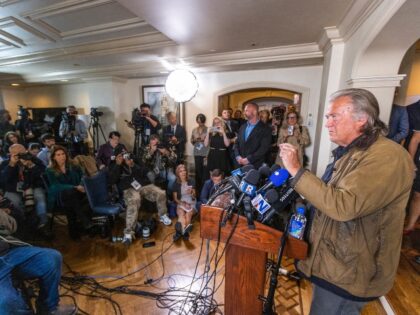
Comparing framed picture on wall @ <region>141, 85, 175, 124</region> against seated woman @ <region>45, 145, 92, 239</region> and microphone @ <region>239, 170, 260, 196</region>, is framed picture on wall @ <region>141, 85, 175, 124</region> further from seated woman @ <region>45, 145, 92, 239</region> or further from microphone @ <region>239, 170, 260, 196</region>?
microphone @ <region>239, 170, 260, 196</region>

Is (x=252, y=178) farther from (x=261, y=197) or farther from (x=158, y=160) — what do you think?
(x=158, y=160)

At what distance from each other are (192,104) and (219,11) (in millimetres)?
2420

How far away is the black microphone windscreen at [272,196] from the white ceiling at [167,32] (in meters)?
1.60

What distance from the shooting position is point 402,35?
144 centimetres

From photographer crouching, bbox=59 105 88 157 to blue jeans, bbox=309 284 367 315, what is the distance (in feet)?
16.8

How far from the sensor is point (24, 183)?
2498 mm

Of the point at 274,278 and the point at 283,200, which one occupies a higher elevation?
the point at 283,200

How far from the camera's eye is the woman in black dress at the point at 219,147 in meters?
3.27

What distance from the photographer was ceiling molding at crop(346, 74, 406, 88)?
5.49 feet

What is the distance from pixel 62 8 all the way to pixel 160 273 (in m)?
2.81

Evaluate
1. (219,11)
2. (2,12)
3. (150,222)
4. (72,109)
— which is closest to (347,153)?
(219,11)

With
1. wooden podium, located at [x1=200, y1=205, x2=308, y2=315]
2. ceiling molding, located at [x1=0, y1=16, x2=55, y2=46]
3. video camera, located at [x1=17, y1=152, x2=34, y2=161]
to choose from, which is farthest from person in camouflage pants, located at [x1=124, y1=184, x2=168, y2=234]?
ceiling molding, located at [x1=0, y1=16, x2=55, y2=46]

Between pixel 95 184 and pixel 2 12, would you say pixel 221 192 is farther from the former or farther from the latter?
pixel 2 12

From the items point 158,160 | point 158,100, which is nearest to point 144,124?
point 158,160
